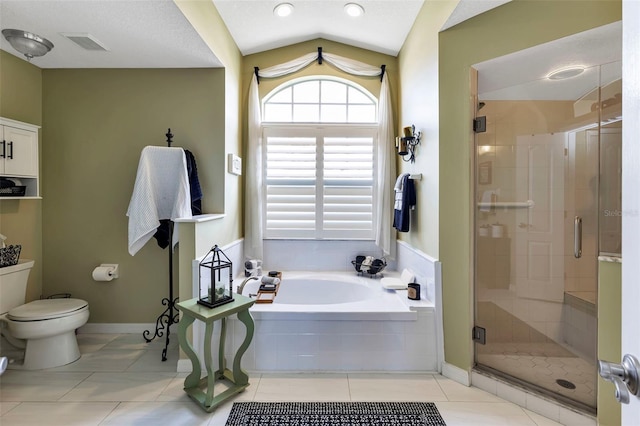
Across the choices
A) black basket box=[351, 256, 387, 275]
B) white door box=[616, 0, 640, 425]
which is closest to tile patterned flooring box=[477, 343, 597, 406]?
black basket box=[351, 256, 387, 275]

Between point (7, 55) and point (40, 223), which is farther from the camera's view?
point (40, 223)

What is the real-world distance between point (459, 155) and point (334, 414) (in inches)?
71.6

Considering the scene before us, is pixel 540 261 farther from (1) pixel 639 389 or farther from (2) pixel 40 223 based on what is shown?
(2) pixel 40 223

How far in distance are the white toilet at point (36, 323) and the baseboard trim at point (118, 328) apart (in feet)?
1.29

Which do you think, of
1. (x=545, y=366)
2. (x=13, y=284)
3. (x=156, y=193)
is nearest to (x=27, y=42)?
(x=156, y=193)

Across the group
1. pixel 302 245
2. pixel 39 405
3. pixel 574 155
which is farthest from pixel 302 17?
pixel 39 405

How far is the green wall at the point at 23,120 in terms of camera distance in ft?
7.69

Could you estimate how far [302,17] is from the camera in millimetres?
2654

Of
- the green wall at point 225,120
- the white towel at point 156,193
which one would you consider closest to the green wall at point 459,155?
the green wall at point 225,120

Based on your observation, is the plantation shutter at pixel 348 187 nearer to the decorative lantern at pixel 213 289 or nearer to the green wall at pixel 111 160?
the green wall at pixel 111 160

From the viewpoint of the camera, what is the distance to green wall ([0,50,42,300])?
7.69 feet

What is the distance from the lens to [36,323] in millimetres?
2070

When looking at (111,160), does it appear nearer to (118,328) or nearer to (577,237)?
(118,328)

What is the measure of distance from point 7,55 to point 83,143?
778mm
